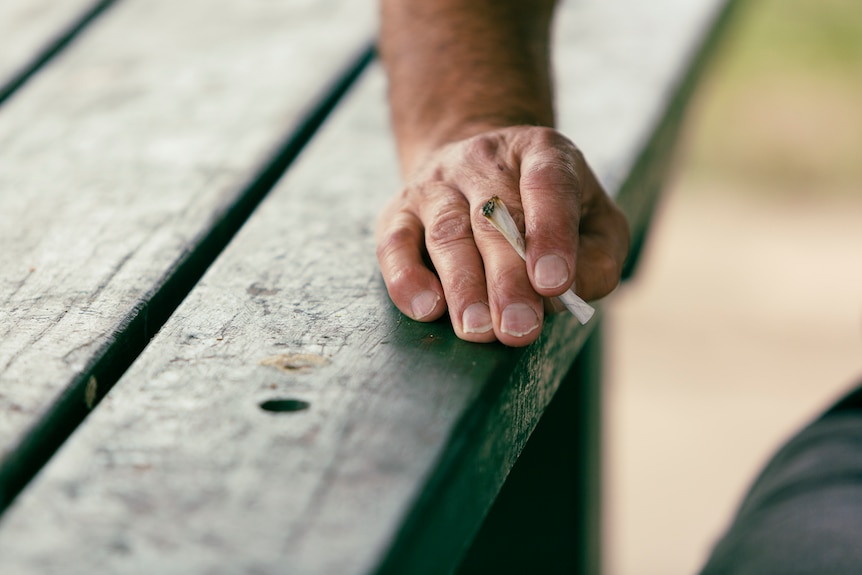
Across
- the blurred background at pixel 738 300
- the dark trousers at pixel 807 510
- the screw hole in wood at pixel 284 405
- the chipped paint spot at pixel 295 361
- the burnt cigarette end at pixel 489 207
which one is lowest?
the blurred background at pixel 738 300

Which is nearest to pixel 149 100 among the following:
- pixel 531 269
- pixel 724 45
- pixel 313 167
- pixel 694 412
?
pixel 313 167

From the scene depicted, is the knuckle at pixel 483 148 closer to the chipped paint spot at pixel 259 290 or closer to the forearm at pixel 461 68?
the forearm at pixel 461 68

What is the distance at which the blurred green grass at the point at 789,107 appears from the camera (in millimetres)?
3748

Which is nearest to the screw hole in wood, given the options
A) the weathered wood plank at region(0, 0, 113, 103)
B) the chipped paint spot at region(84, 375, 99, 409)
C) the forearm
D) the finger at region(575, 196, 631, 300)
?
the chipped paint spot at region(84, 375, 99, 409)

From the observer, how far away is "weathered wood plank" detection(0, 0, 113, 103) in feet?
4.17

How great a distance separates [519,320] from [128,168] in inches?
20.2

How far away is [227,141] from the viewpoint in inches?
42.9

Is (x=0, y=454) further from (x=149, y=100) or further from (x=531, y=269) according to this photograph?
(x=149, y=100)

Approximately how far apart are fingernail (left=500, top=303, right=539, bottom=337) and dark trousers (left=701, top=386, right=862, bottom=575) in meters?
0.42

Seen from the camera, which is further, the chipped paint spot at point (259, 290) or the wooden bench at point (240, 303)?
the chipped paint spot at point (259, 290)

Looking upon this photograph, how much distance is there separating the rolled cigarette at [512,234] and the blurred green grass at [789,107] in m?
2.92

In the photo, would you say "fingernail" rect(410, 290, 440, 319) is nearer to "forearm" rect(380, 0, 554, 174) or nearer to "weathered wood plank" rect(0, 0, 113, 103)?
"forearm" rect(380, 0, 554, 174)

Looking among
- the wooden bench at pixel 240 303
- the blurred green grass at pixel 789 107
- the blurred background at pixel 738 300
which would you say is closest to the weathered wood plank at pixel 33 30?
the wooden bench at pixel 240 303

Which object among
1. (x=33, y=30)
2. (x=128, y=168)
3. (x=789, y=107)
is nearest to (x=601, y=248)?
(x=128, y=168)
